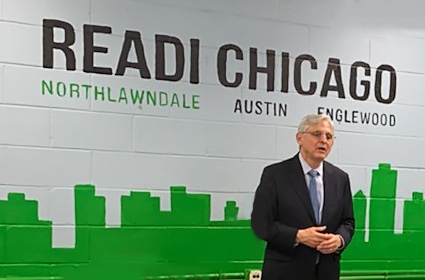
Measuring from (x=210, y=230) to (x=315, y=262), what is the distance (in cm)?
62

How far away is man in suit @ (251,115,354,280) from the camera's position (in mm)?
3033

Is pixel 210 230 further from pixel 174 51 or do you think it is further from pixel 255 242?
pixel 174 51

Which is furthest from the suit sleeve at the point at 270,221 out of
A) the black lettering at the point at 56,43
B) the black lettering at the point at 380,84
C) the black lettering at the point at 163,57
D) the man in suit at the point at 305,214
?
the black lettering at the point at 56,43

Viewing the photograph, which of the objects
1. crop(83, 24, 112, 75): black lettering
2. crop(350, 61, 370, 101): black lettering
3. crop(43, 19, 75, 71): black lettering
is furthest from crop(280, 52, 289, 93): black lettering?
crop(43, 19, 75, 71): black lettering

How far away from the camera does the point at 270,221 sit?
121 inches

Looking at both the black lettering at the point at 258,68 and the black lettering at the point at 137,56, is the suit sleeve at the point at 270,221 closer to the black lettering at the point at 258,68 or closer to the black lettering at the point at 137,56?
the black lettering at the point at 258,68

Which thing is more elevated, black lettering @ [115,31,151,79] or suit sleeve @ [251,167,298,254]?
black lettering @ [115,31,151,79]

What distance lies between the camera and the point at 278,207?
3.08 metres

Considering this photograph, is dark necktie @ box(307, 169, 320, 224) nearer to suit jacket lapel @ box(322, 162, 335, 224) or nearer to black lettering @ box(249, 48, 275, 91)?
suit jacket lapel @ box(322, 162, 335, 224)

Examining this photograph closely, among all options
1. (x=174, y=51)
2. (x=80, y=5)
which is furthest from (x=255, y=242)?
(x=80, y=5)

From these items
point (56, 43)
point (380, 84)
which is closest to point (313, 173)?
point (380, 84)

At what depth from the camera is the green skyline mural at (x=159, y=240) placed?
10.0 ft

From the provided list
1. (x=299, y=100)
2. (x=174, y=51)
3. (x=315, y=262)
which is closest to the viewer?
(x=315, y=262)

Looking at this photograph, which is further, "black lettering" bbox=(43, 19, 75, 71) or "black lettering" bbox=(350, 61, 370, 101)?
"black lettering" bbox=(350, 61, 370, 101)
